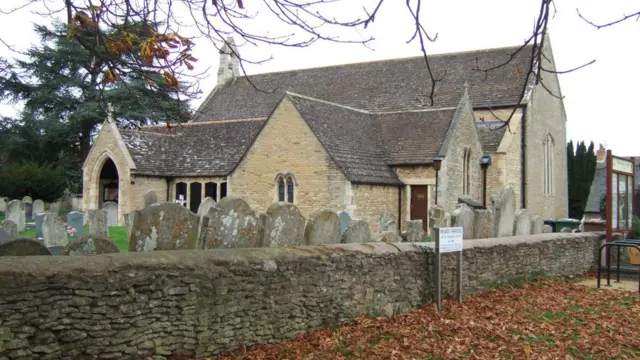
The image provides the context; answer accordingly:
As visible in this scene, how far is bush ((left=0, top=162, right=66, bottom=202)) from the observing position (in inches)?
1307

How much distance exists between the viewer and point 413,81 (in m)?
32.0

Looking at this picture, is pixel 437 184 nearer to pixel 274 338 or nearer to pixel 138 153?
pixel 138 153

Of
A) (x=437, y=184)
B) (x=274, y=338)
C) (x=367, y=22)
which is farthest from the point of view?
(x=437, y=184)

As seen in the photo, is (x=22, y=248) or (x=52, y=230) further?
(x=52, y=230)

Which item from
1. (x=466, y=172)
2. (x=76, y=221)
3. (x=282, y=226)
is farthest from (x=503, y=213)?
(x=466, y=172)

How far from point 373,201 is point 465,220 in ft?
33.5

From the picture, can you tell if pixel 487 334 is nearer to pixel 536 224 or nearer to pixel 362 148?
pixel 536 224

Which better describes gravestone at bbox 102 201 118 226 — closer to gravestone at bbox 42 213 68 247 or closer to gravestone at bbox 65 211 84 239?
gravestone at bbox 65 211 84 239

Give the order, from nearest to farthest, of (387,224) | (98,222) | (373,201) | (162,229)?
(162,229) → (98,222) → (387,224) → (373,201)

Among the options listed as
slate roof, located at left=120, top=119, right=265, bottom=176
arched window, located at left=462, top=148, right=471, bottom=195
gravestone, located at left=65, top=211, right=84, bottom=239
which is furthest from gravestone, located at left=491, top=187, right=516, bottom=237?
slate roof, located at left=120, top=119, right=265, bottom=176

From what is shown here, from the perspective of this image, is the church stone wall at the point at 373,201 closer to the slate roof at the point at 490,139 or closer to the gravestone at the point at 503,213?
the slate roof at the point at 490,139

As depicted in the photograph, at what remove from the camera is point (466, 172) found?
80.6ft

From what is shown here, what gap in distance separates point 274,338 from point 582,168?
34.8 m

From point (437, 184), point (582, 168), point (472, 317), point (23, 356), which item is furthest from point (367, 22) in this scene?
point (582, 168)
